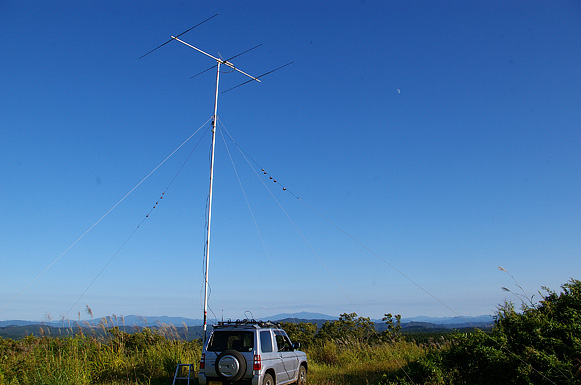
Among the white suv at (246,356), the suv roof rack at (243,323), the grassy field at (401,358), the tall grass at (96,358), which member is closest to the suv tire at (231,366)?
the white suv at (246,356)

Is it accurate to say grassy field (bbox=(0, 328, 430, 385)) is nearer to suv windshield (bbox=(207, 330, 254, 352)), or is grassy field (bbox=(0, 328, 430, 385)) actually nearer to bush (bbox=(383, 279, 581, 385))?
bush (bbox=(383, 279, 581, 385))

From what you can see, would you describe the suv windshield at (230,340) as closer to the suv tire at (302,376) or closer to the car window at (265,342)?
the car window at (265,342)

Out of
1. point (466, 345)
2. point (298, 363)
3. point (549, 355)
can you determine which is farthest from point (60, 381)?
point (549, 355)

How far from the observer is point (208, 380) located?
10.5 meters

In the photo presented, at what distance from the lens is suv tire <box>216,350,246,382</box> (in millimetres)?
10164

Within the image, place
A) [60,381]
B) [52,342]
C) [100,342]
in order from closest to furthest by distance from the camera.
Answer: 1. [60,381]
2. [52,342]
3. [100,342]

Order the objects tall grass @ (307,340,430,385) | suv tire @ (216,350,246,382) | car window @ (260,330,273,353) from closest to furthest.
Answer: suv tire @ (216,350,246,382), car window @ (260,330,273,353), tall grass @ (307,340,430,385)

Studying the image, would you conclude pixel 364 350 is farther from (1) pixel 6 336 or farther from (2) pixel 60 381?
(1) pixel 6 336

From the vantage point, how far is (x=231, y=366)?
10.2 m

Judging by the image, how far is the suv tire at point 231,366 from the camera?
33.3 feet

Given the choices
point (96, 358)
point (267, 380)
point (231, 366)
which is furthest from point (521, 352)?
point (96, 358)

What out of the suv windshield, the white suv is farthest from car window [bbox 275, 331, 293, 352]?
the suv windshield

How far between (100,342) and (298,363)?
20.2ft

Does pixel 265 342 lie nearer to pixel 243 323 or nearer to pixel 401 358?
pixel 243 323
